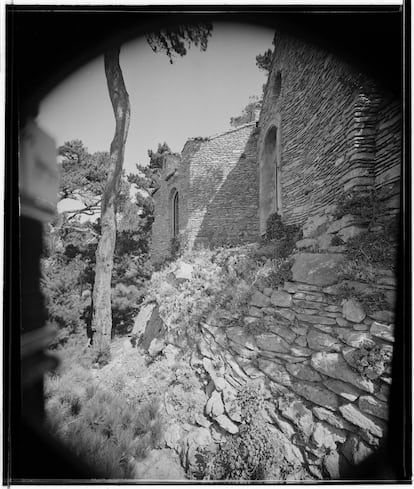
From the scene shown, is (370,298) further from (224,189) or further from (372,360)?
(224,189)

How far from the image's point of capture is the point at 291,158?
3967mm

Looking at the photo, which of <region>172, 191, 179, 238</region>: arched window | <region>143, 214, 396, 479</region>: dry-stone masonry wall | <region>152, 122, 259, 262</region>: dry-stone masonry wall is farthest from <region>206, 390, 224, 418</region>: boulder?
<region>172, 191, 179, 238</region>: arched window

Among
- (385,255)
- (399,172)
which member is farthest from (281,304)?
(399,172)

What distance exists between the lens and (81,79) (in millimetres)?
2607

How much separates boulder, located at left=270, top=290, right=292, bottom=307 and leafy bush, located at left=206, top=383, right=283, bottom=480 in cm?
99

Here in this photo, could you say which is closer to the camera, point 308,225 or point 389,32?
point 389,32

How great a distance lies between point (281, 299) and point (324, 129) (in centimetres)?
274

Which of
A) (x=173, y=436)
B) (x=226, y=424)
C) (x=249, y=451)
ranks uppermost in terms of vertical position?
(x=226, y=424)

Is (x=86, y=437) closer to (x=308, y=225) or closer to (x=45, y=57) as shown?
(x=308, y=225)

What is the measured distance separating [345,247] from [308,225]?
0.92 m

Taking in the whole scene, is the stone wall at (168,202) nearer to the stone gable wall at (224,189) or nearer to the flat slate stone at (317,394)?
the stone gable wall at (224,189)

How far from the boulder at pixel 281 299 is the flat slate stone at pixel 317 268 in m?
0.23

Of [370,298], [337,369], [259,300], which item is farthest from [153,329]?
[370,298]

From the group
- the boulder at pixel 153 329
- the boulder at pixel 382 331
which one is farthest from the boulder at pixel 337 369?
the boulder at pixel 153 329
